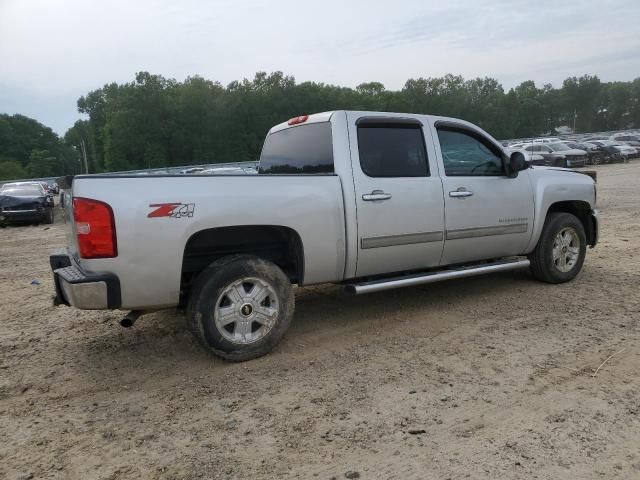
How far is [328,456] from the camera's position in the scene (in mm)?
2871

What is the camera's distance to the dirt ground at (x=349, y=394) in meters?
2.83

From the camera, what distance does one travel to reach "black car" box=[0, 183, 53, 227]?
16766mm

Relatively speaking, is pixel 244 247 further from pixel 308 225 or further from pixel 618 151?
pixel 618 151

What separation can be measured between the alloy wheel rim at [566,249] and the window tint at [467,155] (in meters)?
1.21

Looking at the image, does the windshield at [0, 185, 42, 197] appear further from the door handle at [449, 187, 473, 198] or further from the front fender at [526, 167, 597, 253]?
the front fender at [526, 167, 597, 253]

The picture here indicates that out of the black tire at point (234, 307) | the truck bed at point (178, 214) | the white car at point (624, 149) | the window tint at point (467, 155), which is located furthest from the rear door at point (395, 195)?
the white car at point (624, 149)

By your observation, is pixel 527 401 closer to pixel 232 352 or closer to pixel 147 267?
pixel 232 352

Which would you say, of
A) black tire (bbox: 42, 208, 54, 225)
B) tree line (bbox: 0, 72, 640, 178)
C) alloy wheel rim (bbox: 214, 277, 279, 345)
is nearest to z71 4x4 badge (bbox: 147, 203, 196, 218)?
alloy wheel rim (bbox: 214, 277, 279, 345)

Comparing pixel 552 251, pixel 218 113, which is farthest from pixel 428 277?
pixel 218 113

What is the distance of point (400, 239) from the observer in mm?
4746

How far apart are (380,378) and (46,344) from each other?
3076mm

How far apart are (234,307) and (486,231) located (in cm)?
273

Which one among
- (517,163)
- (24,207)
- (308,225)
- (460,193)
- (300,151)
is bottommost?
(308,225)

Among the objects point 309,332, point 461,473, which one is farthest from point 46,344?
point 461,473
